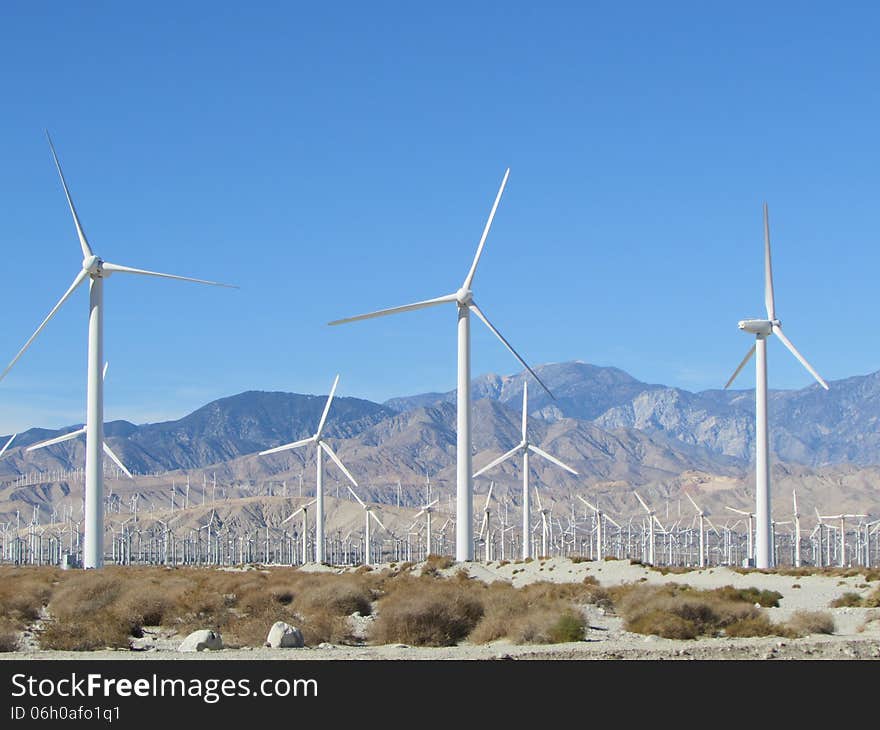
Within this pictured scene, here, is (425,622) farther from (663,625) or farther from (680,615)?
(680,615)

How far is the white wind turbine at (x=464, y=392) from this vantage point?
60062mm

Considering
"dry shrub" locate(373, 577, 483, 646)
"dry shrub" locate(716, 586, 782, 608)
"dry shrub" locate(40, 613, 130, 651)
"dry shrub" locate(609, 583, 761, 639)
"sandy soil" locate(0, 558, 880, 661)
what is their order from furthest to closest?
"dry shrub" locate(716, 586, 782, 608), "dry shrub" locate(609, 583, 761, 639), "dry shrub" locate(373, 577, 483, 646), "dry shrub" locate(40, 613, 130, 651), "sandy soil" locate(0, 558, 880, 661)

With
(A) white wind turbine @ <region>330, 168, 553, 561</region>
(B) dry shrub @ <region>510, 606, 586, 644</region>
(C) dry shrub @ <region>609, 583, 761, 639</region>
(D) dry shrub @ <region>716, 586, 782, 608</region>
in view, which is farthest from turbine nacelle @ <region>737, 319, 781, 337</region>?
(B) dry shrub @ <region>510, 606, 586, 644</region>

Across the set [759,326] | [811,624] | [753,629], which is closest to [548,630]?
[753,629]

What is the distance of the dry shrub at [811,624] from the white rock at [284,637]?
37.6 ft

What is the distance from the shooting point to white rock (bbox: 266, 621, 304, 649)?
90.2ft

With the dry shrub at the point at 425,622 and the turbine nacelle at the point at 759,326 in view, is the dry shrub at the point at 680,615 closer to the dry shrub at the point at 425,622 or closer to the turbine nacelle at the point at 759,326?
the dry shrub at the point at 425,622

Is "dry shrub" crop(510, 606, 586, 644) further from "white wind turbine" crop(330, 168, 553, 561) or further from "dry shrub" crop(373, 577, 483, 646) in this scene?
"white wind turbine" crop(330, 168, 553, 561)

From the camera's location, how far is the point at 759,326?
2741 inches

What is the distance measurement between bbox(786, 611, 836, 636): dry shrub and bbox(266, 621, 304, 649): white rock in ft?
37.6
